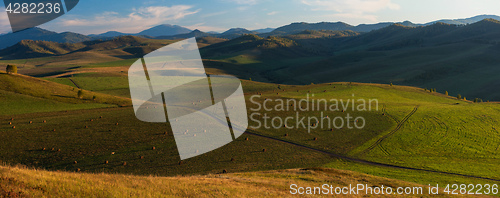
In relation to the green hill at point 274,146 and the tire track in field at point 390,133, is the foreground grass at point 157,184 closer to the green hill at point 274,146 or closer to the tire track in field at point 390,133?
the green hill at point 274,146

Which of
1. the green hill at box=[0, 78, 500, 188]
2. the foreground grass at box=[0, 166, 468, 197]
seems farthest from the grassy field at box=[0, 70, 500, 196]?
the foreground grass at box=[0, 166, 468, 197]

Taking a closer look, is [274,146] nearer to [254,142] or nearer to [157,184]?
[254,142]

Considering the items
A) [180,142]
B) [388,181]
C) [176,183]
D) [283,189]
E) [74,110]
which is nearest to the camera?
[176,183]

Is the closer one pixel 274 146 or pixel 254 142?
pixel 274 146

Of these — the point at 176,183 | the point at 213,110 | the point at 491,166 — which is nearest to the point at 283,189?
the point at 176,183

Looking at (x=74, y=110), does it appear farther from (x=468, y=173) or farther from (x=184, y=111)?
(x=468, y=173)

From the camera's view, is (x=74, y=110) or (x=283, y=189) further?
(x=74, y=110)

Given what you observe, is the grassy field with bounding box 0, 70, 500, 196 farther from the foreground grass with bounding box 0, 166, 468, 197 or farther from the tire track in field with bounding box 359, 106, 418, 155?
the foreground grass with bounding box 0, 166, 468, 197

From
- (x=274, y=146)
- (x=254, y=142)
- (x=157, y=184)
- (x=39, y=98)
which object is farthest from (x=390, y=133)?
(x=39, y=98)
